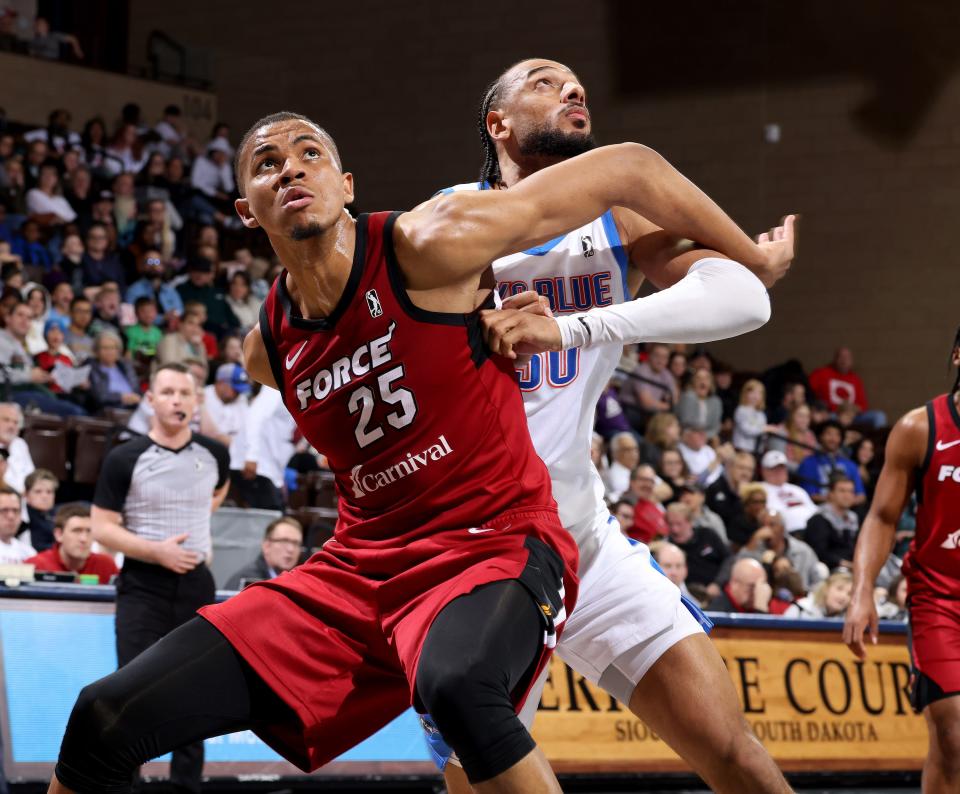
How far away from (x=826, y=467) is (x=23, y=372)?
8654 mm

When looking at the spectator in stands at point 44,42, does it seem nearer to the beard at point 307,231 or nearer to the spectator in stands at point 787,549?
the spectator in stands at point 787,549

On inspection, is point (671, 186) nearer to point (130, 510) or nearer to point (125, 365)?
point (130, 510)

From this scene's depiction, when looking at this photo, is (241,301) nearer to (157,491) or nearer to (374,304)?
(157,491)

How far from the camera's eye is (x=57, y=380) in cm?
1138

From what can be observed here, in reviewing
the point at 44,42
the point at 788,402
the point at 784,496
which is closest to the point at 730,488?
the point at 784,496

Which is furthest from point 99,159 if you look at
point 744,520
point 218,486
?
point 218,486

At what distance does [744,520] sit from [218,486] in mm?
6455

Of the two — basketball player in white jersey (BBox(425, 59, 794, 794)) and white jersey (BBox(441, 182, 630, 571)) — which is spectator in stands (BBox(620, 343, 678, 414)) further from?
white jersey (BBox(441, 182, 630, 571))

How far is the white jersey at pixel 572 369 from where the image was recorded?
12.4ft

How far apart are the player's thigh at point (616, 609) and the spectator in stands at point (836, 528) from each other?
29.9 ft

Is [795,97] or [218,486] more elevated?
[795,97]

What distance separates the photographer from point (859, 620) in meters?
5.20

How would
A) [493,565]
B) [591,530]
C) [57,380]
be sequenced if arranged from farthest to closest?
[57,380]
[591,530]
[493,565]

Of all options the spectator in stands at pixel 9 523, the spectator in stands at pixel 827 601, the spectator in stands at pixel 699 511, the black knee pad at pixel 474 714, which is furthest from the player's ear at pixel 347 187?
the spectator in stands at pixel 699 511
